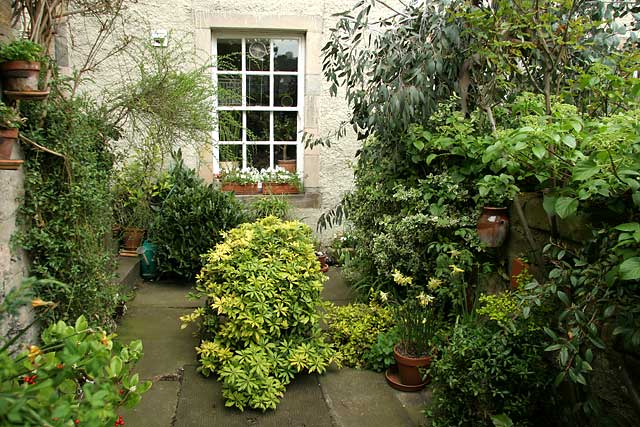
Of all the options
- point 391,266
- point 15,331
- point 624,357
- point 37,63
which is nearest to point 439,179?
point 391,266

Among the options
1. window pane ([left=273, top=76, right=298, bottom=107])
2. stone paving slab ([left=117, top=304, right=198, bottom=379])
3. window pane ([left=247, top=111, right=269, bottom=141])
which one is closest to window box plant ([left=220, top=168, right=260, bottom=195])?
window pane ([left=247, top=111, right=269, bottom=141])

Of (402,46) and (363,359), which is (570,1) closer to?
(402,46)

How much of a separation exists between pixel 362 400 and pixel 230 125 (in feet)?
12.5

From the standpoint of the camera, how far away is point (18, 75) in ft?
7.39

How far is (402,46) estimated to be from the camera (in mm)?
3641

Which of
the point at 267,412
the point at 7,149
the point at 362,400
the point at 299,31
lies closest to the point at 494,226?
the point at 362,400

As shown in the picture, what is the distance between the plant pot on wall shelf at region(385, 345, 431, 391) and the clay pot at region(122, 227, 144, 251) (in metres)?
3.32

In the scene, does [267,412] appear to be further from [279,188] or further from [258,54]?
[258,54]

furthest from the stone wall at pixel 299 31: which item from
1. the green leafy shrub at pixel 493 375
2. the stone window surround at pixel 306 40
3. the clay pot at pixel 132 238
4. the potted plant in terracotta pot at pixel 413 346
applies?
the green leafy shrub at pixel 493 375

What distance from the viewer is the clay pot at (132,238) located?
5090 mm

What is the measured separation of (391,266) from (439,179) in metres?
0.80

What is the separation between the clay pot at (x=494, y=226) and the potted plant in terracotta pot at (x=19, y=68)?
2.67 meters

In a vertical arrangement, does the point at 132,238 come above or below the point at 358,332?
above

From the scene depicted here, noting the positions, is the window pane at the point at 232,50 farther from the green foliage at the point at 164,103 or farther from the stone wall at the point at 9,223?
the stone wall at the point at 9,223
